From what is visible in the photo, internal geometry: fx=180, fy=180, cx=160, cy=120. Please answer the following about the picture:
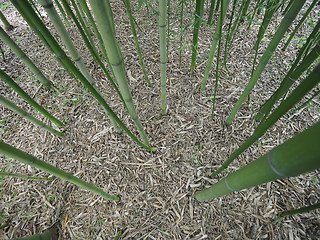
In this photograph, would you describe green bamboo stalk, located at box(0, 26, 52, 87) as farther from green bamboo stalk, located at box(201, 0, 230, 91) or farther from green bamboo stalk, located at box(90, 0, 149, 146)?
green bamboo stalk, located at box(201, 0, 230, 91)

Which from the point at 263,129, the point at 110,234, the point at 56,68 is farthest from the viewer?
the point at 56,68

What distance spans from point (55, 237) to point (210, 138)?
102cm

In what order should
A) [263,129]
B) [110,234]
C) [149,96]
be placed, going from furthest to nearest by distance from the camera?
[149,96] < [110,234] < [263,129]

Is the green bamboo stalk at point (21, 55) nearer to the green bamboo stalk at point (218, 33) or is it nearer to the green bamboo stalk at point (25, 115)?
the green bamboo stalk at point (25, 115)

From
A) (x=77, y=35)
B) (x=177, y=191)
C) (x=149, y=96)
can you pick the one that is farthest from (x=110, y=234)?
(x=77, y=35)

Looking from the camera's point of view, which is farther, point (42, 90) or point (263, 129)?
point (42, 90)

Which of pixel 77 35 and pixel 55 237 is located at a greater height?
pixel 77 35

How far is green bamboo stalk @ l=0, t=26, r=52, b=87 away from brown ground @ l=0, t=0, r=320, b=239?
0.11 meters

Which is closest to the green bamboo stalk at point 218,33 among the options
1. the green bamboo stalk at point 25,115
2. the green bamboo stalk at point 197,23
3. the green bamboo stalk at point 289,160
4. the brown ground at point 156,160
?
the green bamboo stalk at point 197,23

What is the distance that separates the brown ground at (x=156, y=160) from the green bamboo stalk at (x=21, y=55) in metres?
0.11

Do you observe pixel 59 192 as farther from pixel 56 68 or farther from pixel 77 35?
pixel 77 35

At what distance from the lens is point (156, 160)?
1.11 metres

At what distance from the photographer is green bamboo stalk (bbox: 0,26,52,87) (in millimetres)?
947

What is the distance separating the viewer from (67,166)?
1118 mm
